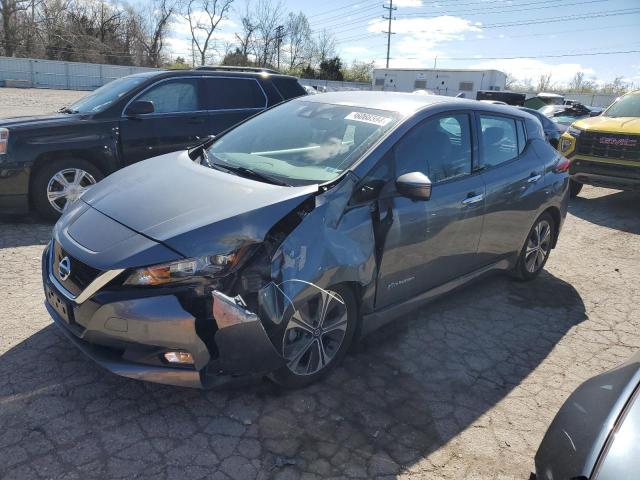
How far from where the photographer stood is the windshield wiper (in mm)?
3098

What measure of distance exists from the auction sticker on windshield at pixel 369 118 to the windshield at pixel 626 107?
7635 millimetres

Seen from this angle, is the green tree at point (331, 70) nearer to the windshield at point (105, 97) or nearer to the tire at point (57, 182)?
the windshield at point (105, 97)

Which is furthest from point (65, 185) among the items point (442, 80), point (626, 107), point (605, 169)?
point (442, 80)

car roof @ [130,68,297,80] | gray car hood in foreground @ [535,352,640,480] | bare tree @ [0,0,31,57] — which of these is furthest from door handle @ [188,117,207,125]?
bare tree @ [0,0,31,57]

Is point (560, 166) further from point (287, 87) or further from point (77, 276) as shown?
point (77, 276)

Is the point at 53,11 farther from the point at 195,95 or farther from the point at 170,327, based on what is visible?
the point at 170,327

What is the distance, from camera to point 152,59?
55.9m

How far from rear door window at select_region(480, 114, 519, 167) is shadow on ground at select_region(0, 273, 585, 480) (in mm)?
1538

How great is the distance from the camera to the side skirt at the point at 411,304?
3.31 meters

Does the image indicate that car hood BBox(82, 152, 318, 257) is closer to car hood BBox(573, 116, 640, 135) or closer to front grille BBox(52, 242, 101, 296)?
front grille BBox(52, 242, 101, 296)

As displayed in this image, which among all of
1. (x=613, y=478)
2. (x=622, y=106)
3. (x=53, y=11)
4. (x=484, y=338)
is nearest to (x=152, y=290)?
(x=613, y=478)

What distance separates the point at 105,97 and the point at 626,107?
894cm

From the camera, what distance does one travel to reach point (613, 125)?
8.53m

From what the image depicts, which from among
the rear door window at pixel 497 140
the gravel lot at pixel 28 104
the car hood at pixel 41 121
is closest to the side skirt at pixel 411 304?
the rear door window at pixel 497 140
